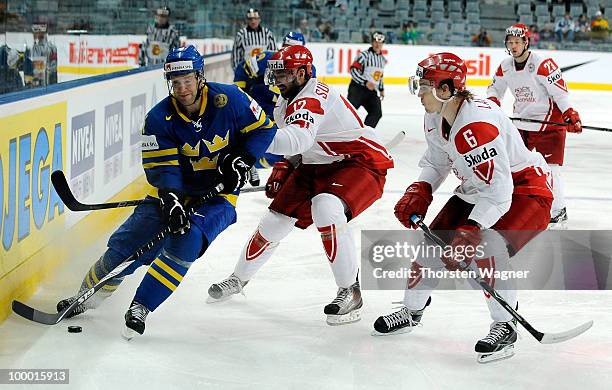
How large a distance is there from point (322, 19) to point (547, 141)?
33.4 feet

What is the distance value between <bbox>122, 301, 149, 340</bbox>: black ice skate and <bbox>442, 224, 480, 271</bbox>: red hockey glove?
110 centimetres

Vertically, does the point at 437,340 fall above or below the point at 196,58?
below

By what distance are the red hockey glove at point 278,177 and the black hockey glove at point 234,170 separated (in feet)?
1.52

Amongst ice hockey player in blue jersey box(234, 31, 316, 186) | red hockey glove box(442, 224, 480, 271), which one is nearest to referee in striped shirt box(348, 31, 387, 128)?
ice hockey player in blue jersey box(234, 31, 316, 186)

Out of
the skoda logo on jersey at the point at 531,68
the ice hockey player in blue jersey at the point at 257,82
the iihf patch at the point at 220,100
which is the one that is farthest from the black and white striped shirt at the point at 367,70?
the iihf patch at the point at 220,100

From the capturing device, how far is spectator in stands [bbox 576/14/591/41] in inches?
614

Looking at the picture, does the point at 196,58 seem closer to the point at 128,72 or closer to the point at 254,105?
the point at 254,105

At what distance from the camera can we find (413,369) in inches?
128

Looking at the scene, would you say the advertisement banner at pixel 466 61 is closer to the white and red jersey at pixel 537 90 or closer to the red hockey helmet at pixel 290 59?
the white and red jersey at pixel 537 90

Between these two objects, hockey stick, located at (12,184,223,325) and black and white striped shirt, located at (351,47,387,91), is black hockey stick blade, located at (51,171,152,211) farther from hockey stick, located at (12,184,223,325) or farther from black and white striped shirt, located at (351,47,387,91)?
black and white striped shirt, located at (351,47,387,91)

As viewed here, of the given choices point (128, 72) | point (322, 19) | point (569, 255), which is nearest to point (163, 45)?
point (128, 72)

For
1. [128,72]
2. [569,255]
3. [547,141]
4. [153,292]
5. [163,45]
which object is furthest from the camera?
[163,45]

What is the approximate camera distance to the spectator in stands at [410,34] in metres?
16.0

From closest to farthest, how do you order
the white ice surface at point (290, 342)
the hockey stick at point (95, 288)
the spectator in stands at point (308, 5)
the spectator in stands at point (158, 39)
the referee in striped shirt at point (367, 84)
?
the white ice surface at point (290, 342), the hockey stick at point (95, 288), the spectator in stands at point (158, 39), the referee in striped shirt at point (367, 84), the spectator in stands at point (308, 5)
